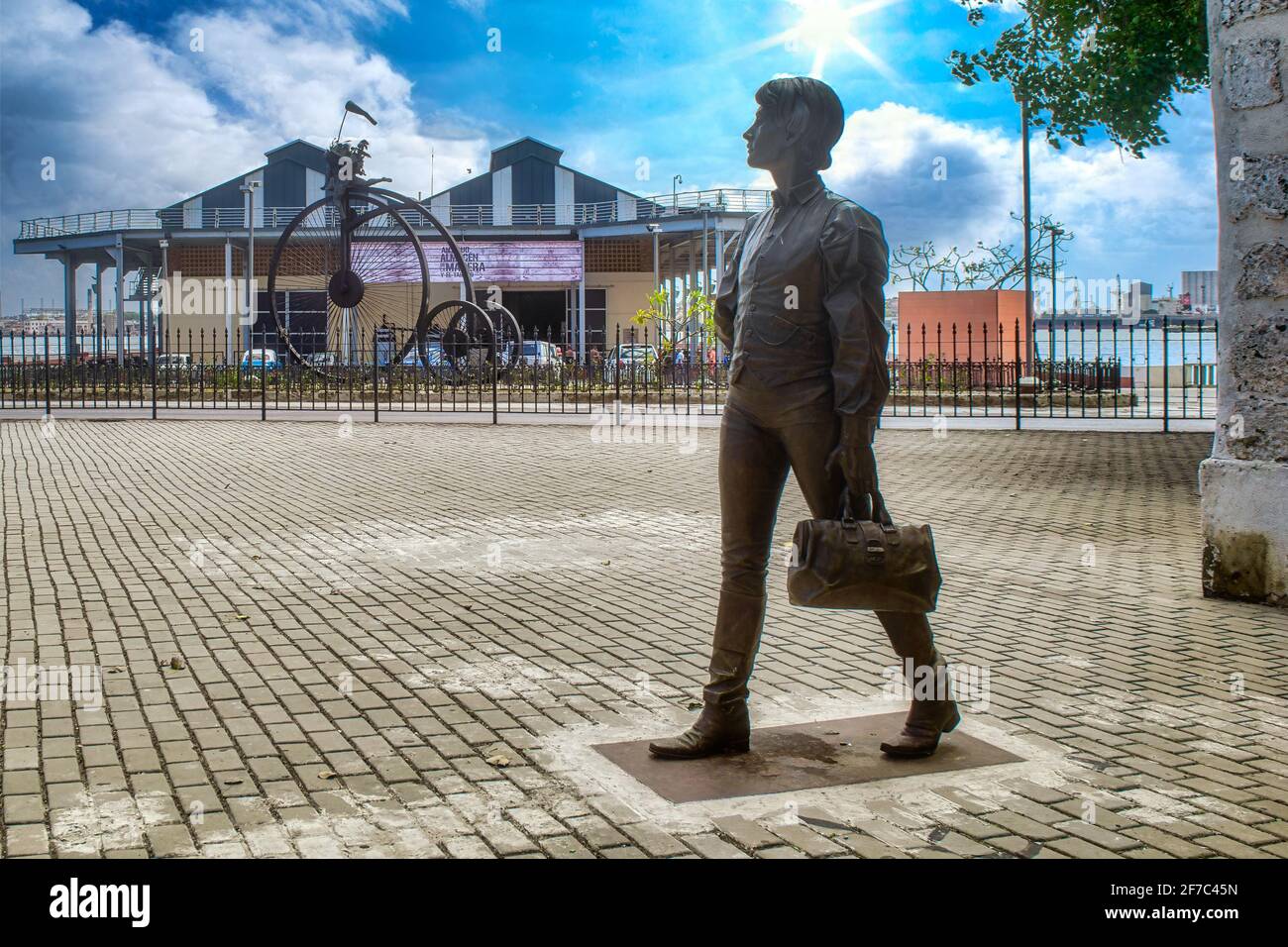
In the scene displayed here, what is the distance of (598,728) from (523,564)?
3.45 meters

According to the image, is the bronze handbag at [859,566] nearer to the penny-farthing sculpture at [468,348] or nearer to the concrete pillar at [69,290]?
the penny-farthing sculpture at [468,348]

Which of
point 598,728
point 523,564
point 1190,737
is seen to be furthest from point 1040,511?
point 598,728

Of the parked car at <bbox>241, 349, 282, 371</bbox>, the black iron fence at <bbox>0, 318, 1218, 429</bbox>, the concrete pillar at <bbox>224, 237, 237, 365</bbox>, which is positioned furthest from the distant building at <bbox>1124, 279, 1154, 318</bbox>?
the concrete pillar at <bbox>224, 237, 237, 365</bbox>

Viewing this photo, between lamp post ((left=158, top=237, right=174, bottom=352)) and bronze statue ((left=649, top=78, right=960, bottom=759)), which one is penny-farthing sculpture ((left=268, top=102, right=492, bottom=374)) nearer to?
bronze statue ((left=649, top=78, right=960, bottom=759))

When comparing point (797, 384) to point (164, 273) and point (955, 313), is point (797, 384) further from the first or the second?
point (164, 273)

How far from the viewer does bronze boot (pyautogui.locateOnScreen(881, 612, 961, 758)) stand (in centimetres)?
427

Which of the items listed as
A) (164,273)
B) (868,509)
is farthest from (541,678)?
(164,273)

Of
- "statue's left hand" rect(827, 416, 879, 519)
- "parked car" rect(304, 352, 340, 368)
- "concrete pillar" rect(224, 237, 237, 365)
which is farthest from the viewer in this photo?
"concrete pillar" rect(224, 237, 237, 365)

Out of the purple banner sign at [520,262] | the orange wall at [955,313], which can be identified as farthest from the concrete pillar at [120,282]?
the orange wall at [955,313]

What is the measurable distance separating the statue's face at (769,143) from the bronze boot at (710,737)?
1.85 meters

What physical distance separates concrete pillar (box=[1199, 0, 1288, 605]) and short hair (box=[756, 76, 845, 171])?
4007 millimetres

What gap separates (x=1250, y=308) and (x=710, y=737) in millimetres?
4767
